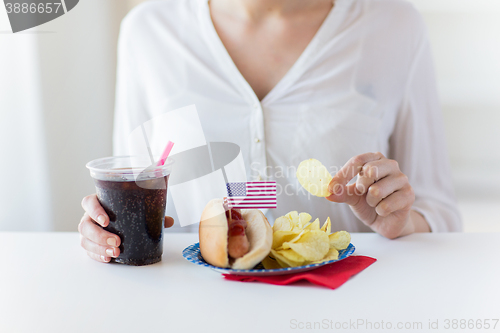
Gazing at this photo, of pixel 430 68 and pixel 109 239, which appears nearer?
pixel 109 239

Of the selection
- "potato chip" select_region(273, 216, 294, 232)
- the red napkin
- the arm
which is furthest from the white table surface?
the arm

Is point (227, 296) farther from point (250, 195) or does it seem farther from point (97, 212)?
point (97, 212)

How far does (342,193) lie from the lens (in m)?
0.86

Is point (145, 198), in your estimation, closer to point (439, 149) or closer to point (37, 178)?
point (439, 149)

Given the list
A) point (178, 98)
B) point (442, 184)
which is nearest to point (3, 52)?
point (178, 98)

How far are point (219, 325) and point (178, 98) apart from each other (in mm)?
962

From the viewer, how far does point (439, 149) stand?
56.1 inches

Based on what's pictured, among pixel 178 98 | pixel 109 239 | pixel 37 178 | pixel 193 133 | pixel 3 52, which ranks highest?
pixel 3 52

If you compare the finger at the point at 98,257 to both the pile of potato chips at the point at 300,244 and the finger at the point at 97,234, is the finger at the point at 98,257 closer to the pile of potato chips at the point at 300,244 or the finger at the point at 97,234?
the finger at the point at 97,234

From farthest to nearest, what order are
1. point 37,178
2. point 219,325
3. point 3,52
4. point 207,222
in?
point 37,178, point 3,52, point 207,222, point 219,325

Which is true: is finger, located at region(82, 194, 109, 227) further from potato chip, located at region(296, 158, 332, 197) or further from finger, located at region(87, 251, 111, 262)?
potato chip, located at region(296, 158, 332, 197)

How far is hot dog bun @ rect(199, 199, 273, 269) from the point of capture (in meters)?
0.68

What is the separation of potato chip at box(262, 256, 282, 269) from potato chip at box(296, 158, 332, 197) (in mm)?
167

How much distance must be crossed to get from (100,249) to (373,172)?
578 mm
